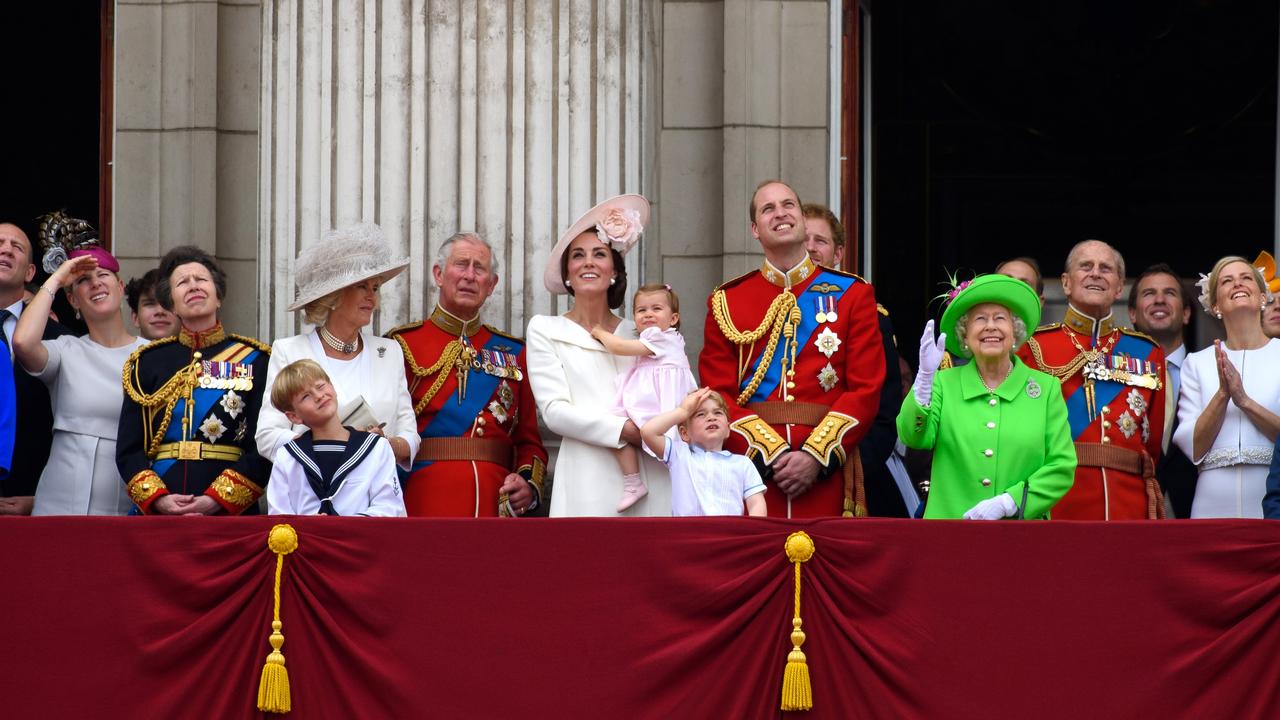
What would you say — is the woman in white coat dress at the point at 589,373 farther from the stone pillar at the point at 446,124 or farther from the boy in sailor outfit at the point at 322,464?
the stone pillar at the point at 446,124

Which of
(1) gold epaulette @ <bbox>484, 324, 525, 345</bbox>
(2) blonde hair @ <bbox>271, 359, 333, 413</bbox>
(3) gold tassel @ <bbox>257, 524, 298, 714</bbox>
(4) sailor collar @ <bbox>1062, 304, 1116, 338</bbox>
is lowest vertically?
(3) gold tassel @ <bbox>257, 524, 298, 714</bbox>

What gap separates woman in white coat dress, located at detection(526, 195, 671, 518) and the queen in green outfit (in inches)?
38.9

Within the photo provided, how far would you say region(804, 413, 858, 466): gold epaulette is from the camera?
7648 millimetres

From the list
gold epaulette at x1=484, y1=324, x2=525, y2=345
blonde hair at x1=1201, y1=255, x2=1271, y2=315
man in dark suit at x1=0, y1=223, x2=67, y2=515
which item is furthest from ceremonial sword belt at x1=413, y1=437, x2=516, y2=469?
blonde hair at x1=1201, y1=255, x2=1271, y2=315

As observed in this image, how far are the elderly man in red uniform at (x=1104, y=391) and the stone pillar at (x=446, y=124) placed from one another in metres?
2.08

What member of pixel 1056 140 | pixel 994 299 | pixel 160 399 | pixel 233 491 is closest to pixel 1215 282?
pixel 994 299

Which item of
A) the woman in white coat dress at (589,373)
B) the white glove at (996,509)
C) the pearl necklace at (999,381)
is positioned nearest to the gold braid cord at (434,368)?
the woman in white coat dress at (589,373)

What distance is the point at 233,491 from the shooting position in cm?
773

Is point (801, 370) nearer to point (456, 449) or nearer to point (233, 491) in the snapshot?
point (456, 449)

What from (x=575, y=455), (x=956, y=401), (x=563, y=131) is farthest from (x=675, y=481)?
(x=563, y=131)

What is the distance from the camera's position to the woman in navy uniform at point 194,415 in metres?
7.74

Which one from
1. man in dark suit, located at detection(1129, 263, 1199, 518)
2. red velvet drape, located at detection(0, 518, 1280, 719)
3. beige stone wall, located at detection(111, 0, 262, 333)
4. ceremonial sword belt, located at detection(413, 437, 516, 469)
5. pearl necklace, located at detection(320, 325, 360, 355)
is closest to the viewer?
red velvet drape, located at detection(0, 518, 1280, 719)

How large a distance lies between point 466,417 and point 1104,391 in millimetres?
2458

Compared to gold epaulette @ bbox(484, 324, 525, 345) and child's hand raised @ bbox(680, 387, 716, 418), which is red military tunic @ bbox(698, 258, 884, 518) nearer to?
child's hand raised @ bbox(680, 387, 716, 418)
